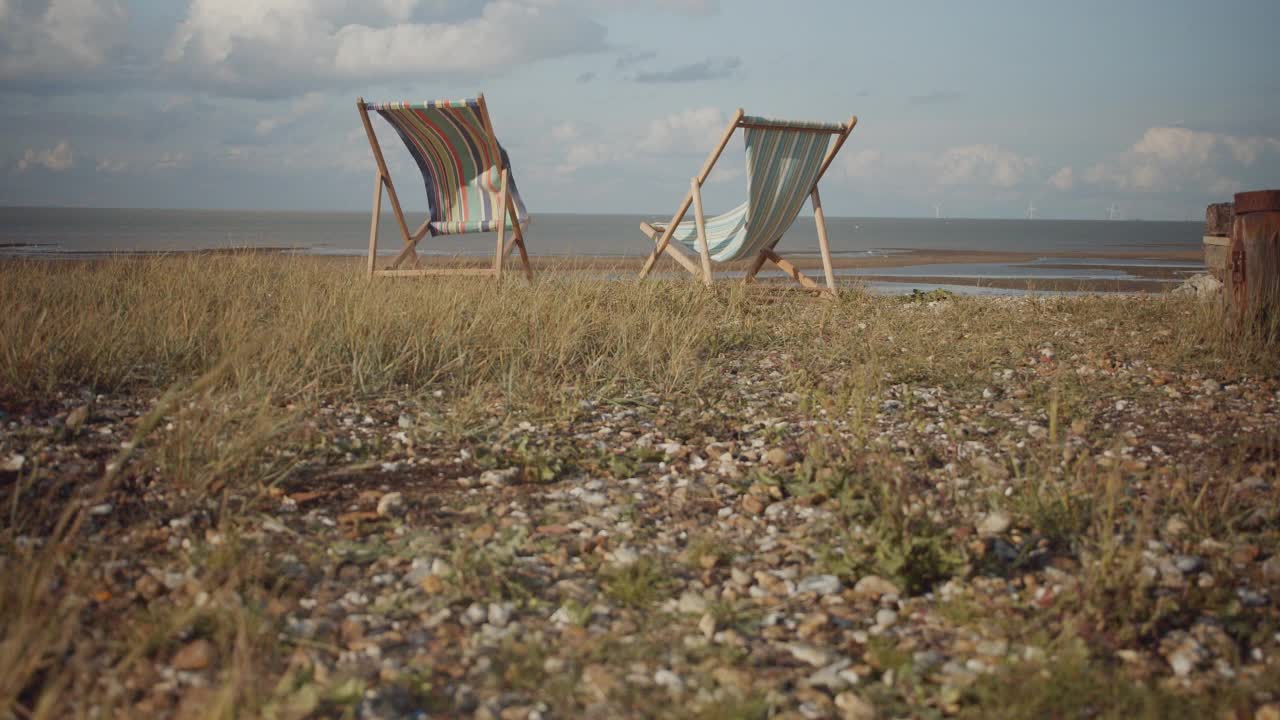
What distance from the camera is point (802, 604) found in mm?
1797

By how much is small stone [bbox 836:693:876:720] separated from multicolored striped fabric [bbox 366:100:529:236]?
193 inches

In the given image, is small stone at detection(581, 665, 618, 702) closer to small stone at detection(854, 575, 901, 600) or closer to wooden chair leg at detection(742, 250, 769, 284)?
small stone at detection(854, 575, 901, 600)

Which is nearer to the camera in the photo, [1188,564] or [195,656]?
[195,656]

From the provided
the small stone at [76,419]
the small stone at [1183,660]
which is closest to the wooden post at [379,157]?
the small stone at [76,419]

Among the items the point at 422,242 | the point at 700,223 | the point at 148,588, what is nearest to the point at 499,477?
the point at 148,588

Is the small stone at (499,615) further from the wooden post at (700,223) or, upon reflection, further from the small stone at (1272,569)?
the wooden post at (700,223)

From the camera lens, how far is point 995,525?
2061 millimetres

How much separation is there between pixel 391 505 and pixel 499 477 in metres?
0.33

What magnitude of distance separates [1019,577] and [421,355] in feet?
7.84

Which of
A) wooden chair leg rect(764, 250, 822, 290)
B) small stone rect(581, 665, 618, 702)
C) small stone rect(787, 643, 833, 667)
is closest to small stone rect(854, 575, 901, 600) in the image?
small stone rect(787, 643, 833, 667)

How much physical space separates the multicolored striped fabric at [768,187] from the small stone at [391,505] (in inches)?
151

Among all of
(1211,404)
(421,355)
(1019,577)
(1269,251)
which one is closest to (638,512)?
(1019,577)

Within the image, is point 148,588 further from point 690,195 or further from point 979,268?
point 979,268

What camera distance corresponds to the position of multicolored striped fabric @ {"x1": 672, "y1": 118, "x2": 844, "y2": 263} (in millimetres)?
5603
